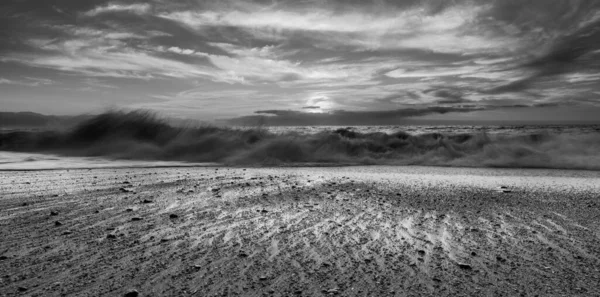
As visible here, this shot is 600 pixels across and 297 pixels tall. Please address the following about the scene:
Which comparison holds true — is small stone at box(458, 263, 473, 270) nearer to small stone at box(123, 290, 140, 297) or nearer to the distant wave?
small stone at box(123, 290, 140, 297)

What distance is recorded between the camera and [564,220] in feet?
18.6

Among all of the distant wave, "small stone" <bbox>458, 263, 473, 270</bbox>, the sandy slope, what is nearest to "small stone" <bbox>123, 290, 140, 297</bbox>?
the sandy slope

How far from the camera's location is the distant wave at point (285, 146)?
53.0 feet

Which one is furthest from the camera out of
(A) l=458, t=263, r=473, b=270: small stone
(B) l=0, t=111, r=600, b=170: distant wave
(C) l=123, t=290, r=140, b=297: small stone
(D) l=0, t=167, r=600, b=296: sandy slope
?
(B) l=0, t=111, r=600, b=170: distant wave

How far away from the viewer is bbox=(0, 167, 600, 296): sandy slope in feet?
10.6

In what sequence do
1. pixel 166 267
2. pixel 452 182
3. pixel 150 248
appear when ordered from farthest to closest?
pixel 452 182, pixel 150 248, pixel 166 267

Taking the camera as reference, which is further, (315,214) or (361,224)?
(315,214)

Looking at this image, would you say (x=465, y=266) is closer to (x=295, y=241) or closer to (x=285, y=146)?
(x=295, y=241)

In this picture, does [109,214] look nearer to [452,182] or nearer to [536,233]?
[536,233]

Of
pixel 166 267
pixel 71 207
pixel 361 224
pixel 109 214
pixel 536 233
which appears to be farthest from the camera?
pixel 71 207

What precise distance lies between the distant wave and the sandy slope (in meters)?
8.21

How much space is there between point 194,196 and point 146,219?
1953 mm

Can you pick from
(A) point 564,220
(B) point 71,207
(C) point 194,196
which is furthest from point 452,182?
(B) point 71,207

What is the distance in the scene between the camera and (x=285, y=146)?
62.2 ft
